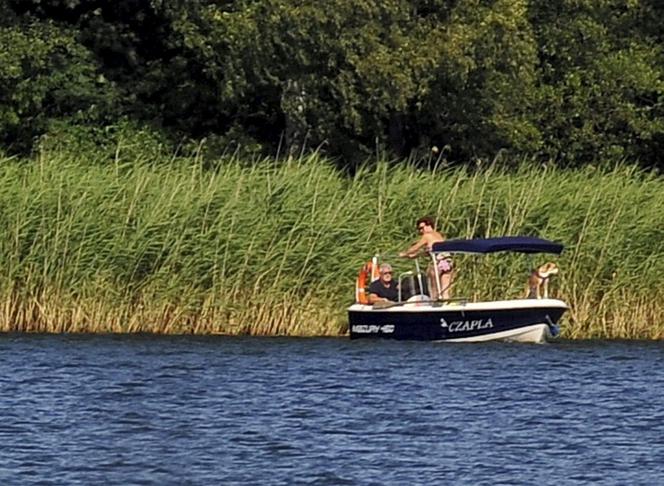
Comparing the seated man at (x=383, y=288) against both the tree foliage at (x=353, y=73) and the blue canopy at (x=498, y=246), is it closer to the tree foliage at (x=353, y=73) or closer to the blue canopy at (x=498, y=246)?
the blue canopy at (x=498, y=246)

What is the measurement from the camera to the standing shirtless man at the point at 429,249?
89.2 feet

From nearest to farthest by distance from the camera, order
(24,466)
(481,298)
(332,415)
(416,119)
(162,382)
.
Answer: (24,466) < (332,415) < (162,382) < (481,298) < (416,119)

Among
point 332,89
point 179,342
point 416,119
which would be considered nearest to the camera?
point 179,342

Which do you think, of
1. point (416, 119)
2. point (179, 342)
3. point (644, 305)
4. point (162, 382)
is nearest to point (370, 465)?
point (162, 382)

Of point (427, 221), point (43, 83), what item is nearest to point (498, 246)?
point (427, 221)

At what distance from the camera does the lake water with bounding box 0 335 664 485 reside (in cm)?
1731

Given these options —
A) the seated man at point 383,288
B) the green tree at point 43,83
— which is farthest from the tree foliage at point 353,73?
the seated man at point 383,288

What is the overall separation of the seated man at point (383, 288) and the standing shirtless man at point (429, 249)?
0.29m

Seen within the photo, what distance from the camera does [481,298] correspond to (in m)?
28.4

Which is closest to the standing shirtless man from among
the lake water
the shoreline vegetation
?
the shoreline vegetation

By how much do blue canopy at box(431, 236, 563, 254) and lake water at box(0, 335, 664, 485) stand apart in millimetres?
1170

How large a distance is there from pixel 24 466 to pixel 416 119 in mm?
23736

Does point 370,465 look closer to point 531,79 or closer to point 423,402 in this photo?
point 423,402

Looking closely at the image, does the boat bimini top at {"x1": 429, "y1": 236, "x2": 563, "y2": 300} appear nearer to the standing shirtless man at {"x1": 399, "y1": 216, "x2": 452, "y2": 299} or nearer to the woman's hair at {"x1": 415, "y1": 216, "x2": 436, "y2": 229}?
the standing shirtless man at {"x1": 399, "y1": 216, "x2": 452, "y2": 299}
